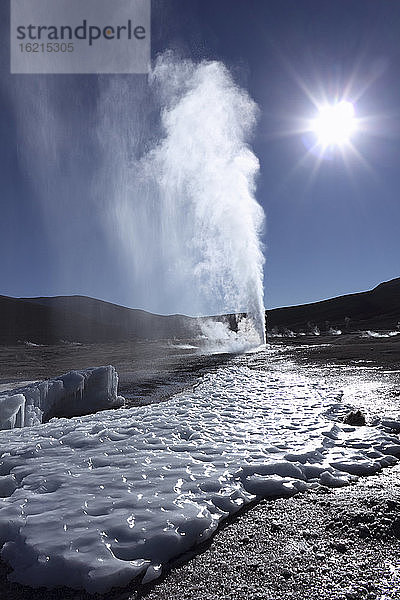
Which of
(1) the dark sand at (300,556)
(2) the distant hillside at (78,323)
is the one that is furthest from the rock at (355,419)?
(2) the distant hillside at (78,323)

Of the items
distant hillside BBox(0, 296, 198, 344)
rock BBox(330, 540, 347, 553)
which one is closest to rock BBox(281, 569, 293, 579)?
rock BBox(330, 540, 347, 553)

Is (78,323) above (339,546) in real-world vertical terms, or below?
above

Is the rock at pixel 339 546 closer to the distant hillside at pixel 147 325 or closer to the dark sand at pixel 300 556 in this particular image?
the dark sand at pixel 300 556

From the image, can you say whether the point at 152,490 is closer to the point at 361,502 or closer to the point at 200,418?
the point at 361,502

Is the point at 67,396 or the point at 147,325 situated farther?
the point at 147,325

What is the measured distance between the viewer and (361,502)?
3717mm

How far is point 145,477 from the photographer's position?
174 inches

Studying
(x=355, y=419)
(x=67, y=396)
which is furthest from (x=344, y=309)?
(x=355, y=419)

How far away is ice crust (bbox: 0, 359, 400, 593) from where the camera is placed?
2.94 meters

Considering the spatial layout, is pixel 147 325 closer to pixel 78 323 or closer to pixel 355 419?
pixel 78 323

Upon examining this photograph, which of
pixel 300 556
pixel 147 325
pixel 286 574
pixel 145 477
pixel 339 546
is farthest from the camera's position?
pixel 147 325

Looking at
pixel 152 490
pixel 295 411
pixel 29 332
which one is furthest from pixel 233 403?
pixel 29 332

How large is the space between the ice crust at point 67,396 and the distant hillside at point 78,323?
2506 inches

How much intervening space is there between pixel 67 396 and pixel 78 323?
111462 millimetres
